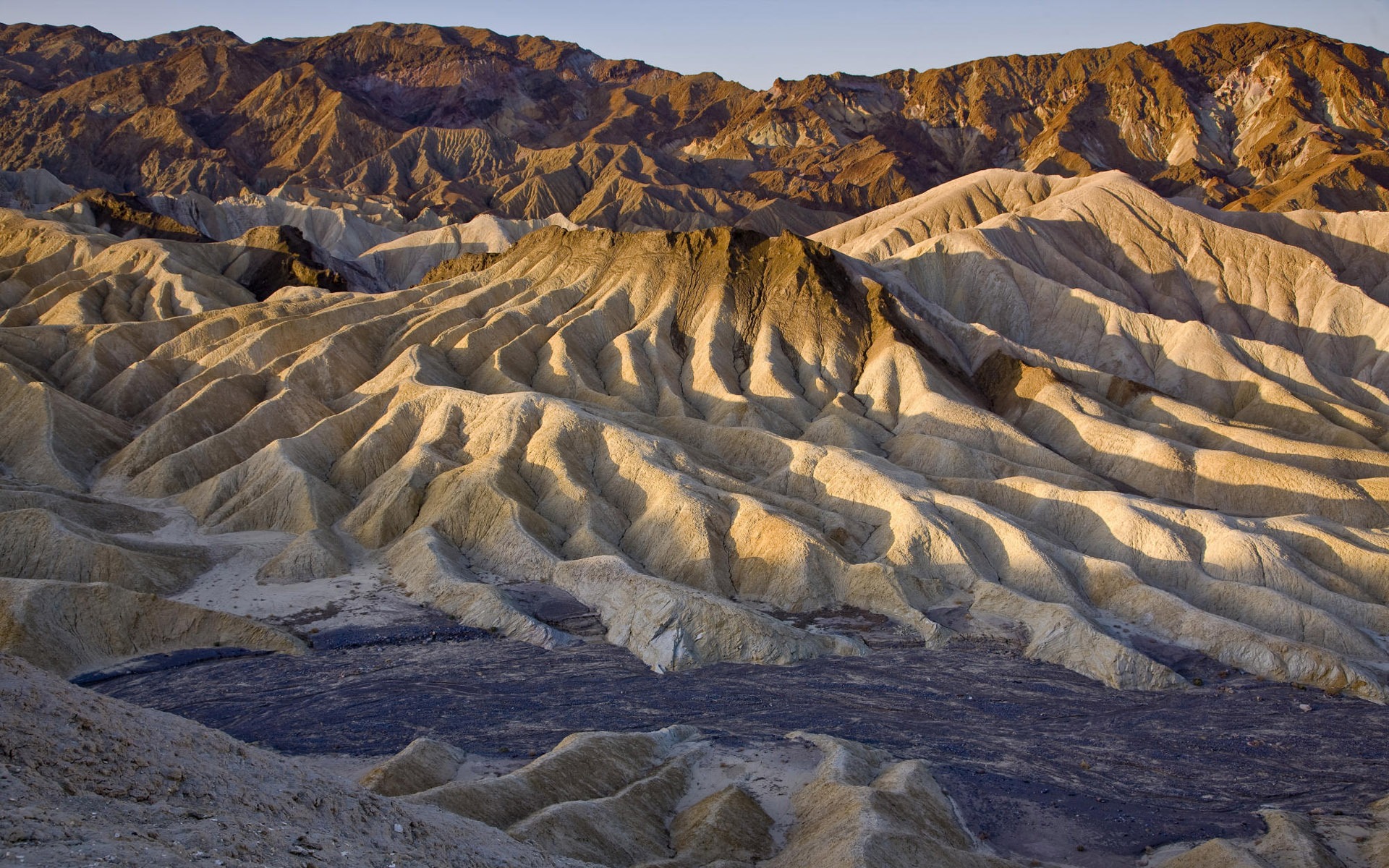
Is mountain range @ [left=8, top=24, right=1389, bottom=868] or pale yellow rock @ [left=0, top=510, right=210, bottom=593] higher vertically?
mountain range @ [left=8, top=24, right=1389, bottom=868]

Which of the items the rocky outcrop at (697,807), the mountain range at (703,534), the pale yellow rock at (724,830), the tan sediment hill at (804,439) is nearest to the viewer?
the rocky outcrop at (697,807)

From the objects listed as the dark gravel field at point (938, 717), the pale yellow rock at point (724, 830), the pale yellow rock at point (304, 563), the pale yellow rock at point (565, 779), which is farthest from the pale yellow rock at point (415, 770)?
the pale yellow rock at point (304, 563)

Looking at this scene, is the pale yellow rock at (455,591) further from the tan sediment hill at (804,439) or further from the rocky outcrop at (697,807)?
the rocky outcrop at (697,807)

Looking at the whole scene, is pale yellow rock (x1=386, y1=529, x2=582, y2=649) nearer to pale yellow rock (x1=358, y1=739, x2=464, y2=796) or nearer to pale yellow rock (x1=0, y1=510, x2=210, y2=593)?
pale yellow rock (x1=0, y1=510, x2=210, y2=593)

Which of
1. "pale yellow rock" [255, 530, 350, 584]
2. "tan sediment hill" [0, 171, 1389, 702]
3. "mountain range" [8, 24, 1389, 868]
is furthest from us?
"pale yellow rock" [255, 530, 350, 584]

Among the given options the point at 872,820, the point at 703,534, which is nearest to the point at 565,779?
the point at 872,820

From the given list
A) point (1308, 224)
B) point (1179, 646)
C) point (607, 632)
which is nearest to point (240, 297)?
point (607, 632)

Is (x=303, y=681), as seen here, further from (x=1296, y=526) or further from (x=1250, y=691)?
(x=1296, y=526)

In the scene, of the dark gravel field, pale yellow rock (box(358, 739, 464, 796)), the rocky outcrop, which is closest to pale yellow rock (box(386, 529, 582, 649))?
the dark gravel field
